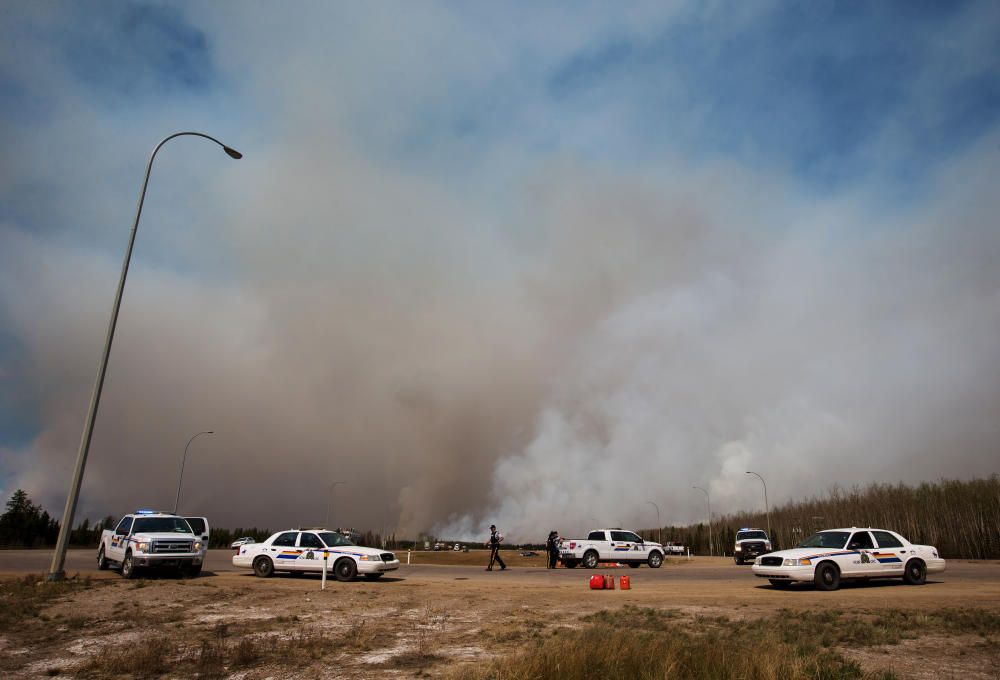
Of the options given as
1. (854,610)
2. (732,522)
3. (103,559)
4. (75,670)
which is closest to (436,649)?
(75,670)

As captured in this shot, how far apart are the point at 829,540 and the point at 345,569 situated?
53.3 ft

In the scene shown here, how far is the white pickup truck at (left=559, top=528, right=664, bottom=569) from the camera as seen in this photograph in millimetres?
34125

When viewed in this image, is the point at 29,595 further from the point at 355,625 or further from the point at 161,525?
the point at 355,625

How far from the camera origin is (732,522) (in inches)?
5989

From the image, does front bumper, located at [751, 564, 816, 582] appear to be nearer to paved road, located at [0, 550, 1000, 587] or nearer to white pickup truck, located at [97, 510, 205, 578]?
paved road, located at [0, 550, 1000, 587]

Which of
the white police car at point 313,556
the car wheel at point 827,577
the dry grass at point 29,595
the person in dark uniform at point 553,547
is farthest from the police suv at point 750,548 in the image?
the dry grass at point 29,595

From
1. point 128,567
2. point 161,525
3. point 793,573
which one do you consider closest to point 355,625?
point 128,567

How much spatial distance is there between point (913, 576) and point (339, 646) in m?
19.1

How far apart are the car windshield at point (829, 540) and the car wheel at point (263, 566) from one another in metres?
18.6

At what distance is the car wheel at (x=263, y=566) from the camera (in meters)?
23.1

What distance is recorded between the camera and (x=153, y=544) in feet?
65.2

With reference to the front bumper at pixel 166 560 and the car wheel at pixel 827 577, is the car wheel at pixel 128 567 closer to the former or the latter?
the front bumper at pixel 166 560

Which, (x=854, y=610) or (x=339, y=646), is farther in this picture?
(x=854, y=610)

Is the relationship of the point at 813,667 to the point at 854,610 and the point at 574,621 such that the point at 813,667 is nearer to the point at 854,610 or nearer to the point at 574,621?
the point at 574,621
